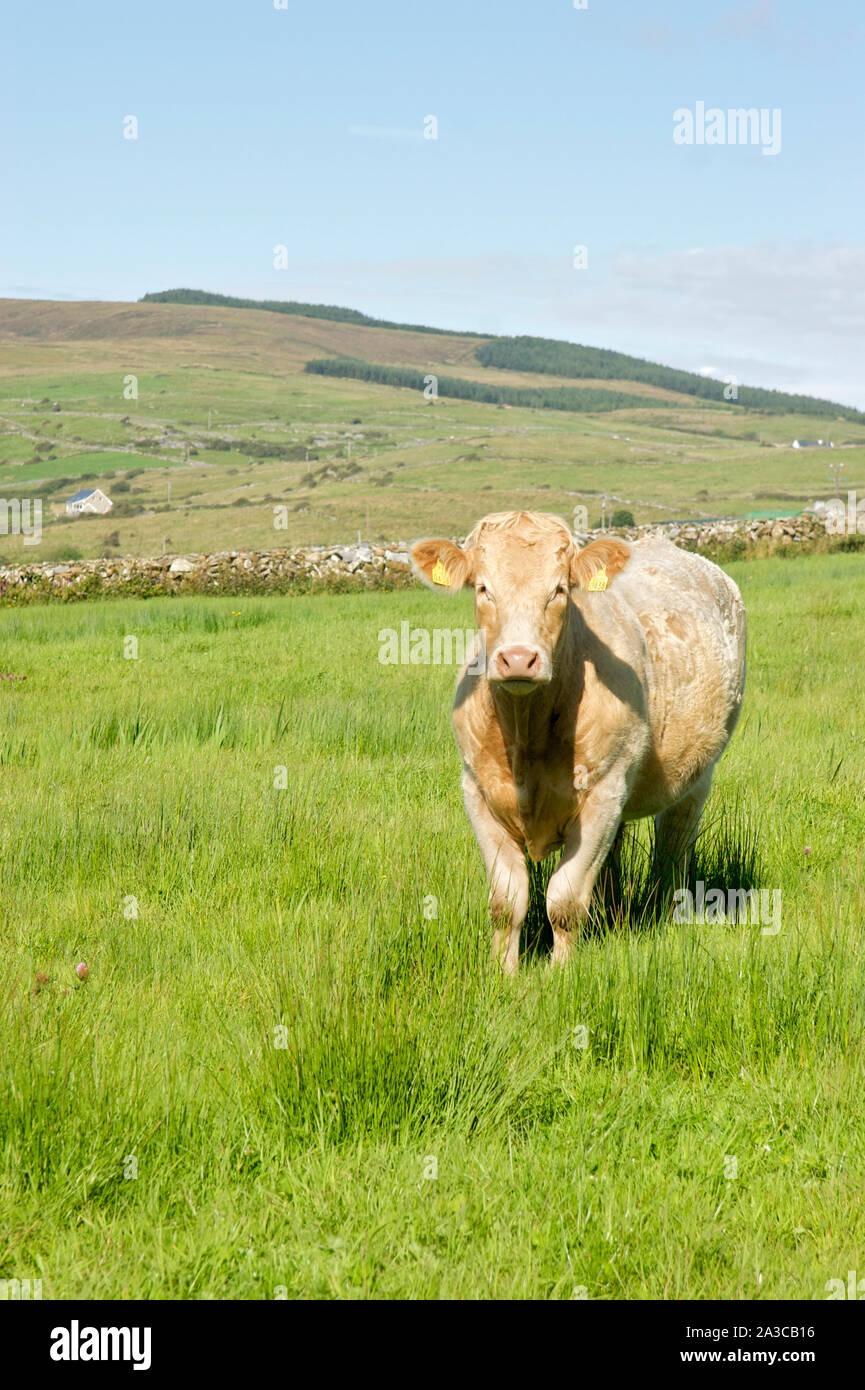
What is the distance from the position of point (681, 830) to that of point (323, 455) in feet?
387

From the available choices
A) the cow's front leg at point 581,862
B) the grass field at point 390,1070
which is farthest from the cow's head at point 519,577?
the grass field at point 390,1070

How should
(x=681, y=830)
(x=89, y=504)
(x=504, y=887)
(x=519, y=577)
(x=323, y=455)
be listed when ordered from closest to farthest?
(x=519, y=577)
(x=504, y=887)
(x=681, y=830)
(x=89, y=504)
(x=323, y=455)

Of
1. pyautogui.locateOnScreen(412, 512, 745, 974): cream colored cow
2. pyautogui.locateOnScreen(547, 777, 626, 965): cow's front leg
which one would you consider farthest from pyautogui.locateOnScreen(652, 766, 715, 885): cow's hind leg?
pyautogui.locateOnScreen(547, 777, 626, 965): cow's front leg

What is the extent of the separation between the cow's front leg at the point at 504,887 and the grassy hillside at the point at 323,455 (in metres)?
47.7

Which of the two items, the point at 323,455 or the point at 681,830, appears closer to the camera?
the point at 681,830

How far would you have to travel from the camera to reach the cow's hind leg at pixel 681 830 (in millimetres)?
6512

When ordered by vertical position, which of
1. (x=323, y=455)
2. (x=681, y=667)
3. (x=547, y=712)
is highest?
(x=323, y=455)

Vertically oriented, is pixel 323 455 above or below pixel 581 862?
above

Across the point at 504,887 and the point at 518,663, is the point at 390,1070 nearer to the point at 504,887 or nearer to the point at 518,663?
the point at 504,887

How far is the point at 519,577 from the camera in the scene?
4.68 meters

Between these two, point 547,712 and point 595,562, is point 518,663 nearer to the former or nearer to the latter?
point 547,712

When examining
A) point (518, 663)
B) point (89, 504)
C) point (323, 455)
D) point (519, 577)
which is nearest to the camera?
point (518, 663)

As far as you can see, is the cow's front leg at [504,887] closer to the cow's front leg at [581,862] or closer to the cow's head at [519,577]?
the cow's front leg at [581,862]

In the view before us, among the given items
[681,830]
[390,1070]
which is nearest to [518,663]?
[390,1070]
